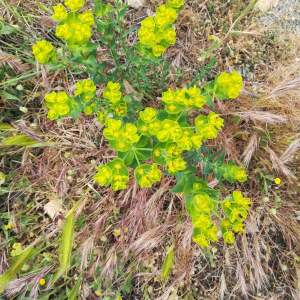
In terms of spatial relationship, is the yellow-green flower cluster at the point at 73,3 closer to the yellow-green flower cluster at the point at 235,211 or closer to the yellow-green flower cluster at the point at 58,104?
the yellow-green flower cluster at the point at 58,104

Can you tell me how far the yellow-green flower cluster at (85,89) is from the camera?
5.04 feet

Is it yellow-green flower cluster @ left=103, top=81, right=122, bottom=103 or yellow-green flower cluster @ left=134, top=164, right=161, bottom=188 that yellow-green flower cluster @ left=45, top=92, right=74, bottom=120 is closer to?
yellow-green flower cluster @ left=103, top=81, right=122, bottom=103

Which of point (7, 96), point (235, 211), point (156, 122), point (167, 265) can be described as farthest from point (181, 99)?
point (7, 96)

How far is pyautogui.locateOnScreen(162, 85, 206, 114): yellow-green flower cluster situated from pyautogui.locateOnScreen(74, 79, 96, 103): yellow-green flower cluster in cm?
40

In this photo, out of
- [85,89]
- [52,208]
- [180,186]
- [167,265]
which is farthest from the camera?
[52,208]

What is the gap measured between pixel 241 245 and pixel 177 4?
208 cm

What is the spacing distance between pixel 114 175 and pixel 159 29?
0.80 meters

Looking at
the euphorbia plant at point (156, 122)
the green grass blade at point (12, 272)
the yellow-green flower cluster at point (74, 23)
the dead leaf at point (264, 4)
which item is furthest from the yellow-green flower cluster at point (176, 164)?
the dead leaf at point (264, 4)

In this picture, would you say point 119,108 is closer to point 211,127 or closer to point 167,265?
point 211,127

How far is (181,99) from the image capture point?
146 cm

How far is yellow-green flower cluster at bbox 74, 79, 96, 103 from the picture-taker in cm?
154

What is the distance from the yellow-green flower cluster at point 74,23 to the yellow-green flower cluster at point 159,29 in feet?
0.90

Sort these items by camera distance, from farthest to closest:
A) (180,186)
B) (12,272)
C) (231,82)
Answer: (12,272)
(180,186)
(231,82)

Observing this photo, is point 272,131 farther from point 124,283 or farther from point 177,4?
point 124,283
